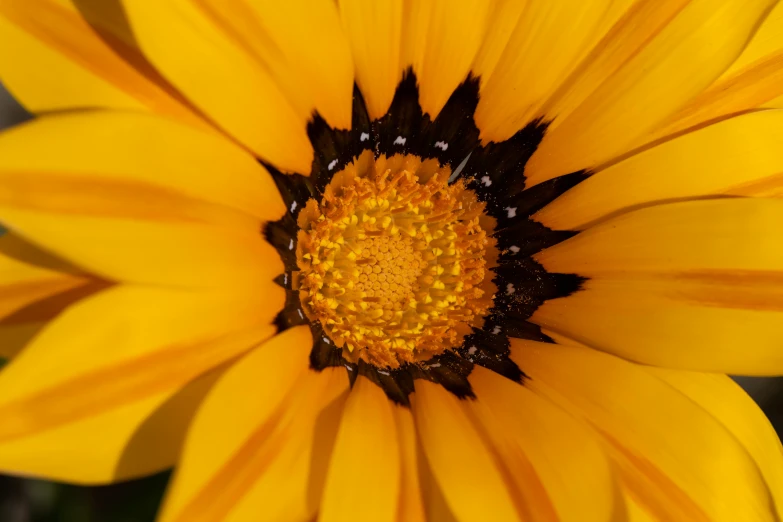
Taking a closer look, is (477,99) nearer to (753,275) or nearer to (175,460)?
(753,275)

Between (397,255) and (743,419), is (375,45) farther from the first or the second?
(743,419)

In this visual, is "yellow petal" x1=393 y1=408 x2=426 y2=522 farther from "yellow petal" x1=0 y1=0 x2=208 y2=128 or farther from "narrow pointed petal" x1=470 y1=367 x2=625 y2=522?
"yellow petal" x1=0 y1=0 x2=208 y2=128

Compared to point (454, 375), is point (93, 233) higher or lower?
higher

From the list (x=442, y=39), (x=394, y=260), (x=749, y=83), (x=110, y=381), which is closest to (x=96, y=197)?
(x=110, y=381)

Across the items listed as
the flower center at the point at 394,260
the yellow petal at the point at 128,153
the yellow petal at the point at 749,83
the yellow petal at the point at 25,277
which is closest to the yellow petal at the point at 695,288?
the yellow petal at the point at 749,83

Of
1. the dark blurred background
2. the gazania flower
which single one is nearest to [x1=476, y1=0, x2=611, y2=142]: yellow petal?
the gazania flower

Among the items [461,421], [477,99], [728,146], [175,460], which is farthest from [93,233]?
[728,146]

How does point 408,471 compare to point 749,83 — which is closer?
point 408,471
